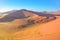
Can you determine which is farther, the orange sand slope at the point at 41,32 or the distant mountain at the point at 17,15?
the distant mountain at the point at 17,15

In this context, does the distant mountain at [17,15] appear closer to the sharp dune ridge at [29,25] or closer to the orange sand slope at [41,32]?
the sharp dune ridge at [29,25]

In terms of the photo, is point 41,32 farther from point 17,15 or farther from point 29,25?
point 17,15

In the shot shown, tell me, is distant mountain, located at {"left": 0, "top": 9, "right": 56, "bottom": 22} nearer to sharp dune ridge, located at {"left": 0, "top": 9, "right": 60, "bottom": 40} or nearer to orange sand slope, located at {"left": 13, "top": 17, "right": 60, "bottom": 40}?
sharp dune ridge, located at {"left": 0, "top": 9, "right": 60, "bottom": 40}

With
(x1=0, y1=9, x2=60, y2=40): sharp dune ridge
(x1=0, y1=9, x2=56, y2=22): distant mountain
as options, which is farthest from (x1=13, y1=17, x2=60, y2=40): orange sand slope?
(x1=0, y1=9, x2=56, y2=22): distant mountain

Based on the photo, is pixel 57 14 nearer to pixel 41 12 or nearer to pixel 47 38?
pixel 41 12

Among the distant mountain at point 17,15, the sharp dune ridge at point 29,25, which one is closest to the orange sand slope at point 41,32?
the sharp dune ridge at point 29,25

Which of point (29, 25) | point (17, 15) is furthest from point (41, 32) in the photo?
point (17, 15)

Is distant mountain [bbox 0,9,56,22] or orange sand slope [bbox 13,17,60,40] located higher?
distant mountain [bbox 0,9,56,22]

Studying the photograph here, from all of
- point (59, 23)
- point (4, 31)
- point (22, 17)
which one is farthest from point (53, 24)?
point (4, 31)

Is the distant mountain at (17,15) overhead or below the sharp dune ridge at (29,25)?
overhead
